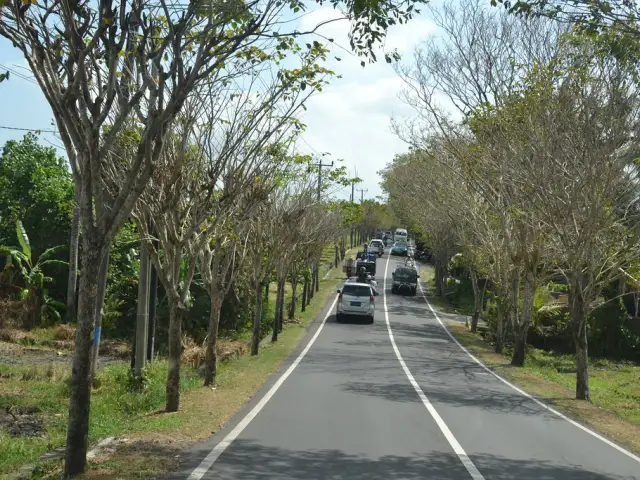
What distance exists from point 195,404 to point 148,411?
32.7 inches

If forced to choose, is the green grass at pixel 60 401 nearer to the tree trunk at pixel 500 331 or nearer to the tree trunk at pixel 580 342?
the tree trunk at pixel 580 342

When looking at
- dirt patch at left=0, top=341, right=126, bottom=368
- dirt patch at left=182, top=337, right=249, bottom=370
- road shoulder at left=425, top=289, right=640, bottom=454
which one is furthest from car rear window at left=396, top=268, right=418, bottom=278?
dirt patch at left=0, top=341, right=126, bottom=368

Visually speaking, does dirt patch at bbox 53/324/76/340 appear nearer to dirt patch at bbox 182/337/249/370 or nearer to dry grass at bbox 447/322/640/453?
dirt patch at bbox 182/337/249/370

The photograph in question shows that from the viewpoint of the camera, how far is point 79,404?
791 cm

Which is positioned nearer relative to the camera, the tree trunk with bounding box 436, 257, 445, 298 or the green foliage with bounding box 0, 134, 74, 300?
the green foliage with bounding box 0, 134, 74, 300

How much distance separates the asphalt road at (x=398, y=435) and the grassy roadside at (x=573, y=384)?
743 millimetres

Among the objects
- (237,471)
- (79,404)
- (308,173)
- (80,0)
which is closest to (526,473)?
(237,471)

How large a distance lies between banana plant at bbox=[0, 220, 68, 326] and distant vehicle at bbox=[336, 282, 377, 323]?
12.7m

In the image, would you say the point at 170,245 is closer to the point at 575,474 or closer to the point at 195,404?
the point at 195,404

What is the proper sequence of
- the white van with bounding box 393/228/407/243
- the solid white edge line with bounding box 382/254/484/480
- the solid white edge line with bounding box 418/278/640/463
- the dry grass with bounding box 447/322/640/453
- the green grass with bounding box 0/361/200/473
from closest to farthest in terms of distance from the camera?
the solid white edge line with bounding box 382/254/484/480, the green grass with bounding box 0/361/200/473, the solid white edge line with bounding box 418/278/640/463, the dry grass with bounding box 447/322/640/453, the white van with bounding box 393/228/407/243

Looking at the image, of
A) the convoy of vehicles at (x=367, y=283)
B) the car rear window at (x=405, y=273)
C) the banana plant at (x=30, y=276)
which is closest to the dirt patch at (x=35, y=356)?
the banana plant at (x=30, y=276)

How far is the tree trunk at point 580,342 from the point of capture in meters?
18.3

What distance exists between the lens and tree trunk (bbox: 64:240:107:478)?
776cm

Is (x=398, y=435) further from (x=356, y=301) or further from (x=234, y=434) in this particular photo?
(x=356, y=301)
